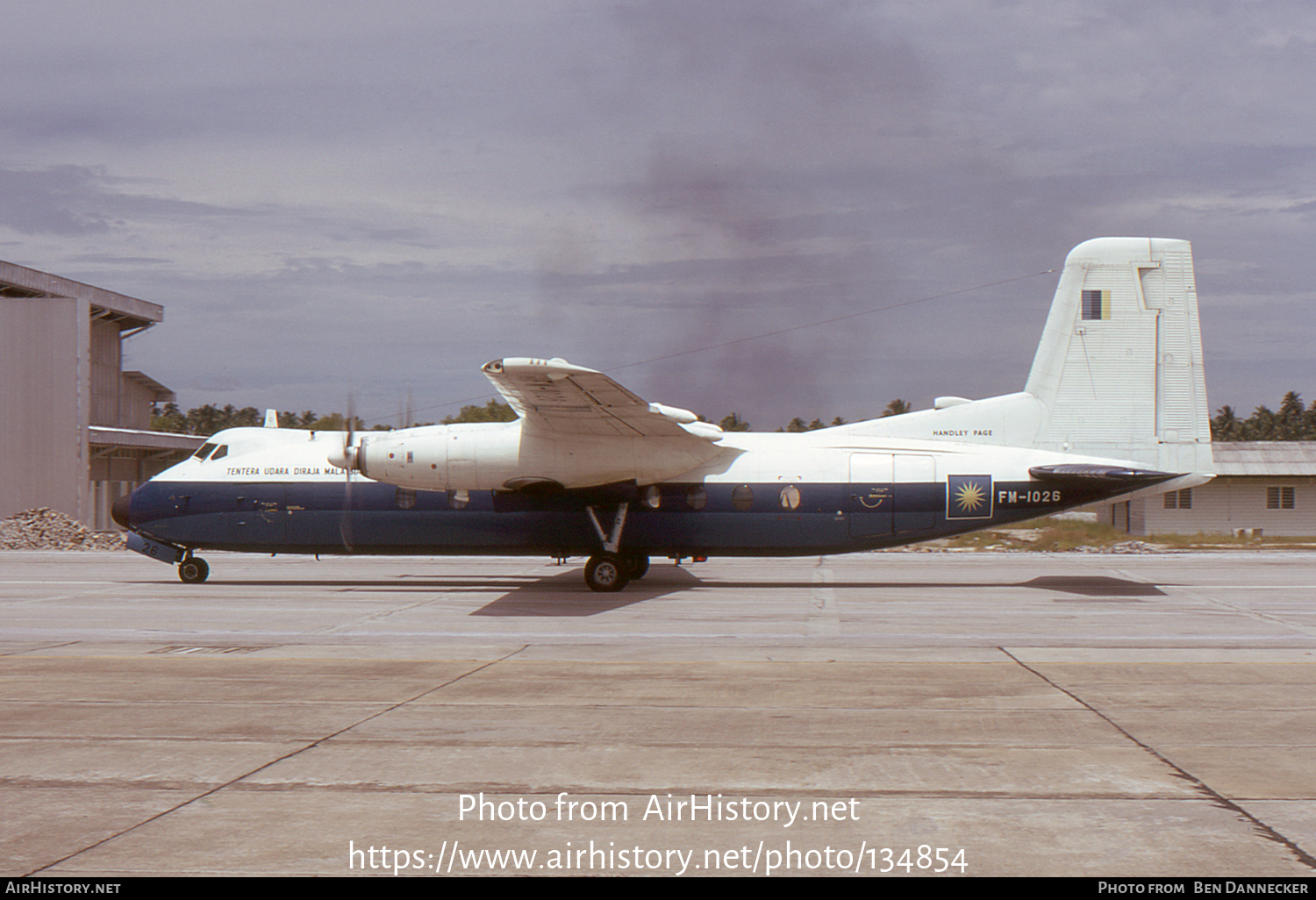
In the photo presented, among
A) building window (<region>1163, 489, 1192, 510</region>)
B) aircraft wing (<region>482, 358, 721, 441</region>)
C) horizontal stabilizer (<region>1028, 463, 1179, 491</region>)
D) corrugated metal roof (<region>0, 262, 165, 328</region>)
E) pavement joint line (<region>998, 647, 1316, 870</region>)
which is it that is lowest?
pavement joint line (<region>998, 647, 1316, 870</region>)

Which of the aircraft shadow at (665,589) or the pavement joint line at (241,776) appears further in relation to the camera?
the aircraft shadow at (665,589)

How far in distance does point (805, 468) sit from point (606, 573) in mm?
4754

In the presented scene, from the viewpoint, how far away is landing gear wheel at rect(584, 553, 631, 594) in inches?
840

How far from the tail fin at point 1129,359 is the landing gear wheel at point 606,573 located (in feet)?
30.1

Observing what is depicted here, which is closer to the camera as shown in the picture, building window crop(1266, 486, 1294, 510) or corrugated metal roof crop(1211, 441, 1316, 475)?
corrugated metal roof crop(1211, 441, 1316, 475)

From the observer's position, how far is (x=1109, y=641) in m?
14.3

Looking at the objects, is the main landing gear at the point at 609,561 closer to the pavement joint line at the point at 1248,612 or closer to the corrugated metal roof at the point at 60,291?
the pavement joint line at the point at 1248,612

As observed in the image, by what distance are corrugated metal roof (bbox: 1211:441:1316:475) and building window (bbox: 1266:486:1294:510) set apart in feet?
A: 4.82

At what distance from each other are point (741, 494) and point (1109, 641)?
28.0 ft

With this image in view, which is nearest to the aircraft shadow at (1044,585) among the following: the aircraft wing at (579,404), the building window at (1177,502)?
the aircraft wing at (579,404)

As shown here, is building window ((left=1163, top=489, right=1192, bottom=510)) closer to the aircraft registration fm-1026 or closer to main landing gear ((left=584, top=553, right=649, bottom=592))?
the aircraft registration fm-1026

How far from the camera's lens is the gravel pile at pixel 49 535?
129 feet

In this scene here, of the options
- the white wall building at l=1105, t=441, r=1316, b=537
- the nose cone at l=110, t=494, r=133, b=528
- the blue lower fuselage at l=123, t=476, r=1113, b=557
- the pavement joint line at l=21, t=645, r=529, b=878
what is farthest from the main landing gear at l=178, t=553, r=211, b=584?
the white wall building at l=1105, t=441, r=1316, b=537

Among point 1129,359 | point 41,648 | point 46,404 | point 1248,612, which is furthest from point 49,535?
point 1248,612
